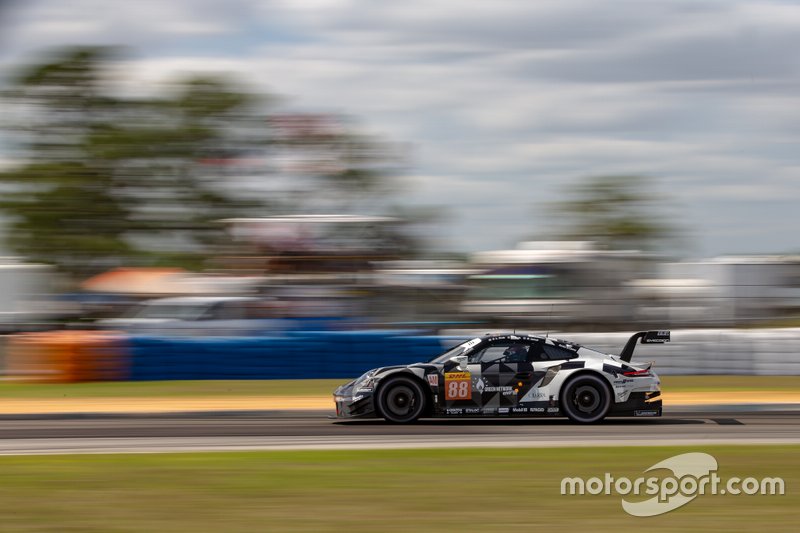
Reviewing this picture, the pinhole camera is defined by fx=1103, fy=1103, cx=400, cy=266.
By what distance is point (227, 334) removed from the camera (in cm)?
2258

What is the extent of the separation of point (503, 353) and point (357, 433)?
1982 mm

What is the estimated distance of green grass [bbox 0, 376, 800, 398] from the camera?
60.1ft

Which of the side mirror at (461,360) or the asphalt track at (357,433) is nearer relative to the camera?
the asphalt track at (357,433)

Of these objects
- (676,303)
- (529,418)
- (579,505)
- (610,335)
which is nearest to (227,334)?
(610,335)

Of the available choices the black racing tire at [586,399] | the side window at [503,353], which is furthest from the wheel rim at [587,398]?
the side window at [503,353]

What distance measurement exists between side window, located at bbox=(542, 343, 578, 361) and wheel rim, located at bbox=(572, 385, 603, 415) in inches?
15.3

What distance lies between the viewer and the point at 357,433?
40.0 feet

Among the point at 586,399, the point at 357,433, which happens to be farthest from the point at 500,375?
the point at 357,433

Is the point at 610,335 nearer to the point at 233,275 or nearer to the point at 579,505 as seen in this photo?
the point at 233,275

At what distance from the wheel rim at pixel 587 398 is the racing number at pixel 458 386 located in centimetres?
123

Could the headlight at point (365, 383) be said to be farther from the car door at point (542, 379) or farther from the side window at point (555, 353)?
the side window at point (555, 353)

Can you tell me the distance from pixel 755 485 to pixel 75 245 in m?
31.7

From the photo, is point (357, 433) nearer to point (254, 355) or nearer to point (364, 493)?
point (364, 493)

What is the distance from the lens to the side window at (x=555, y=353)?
1280cm
